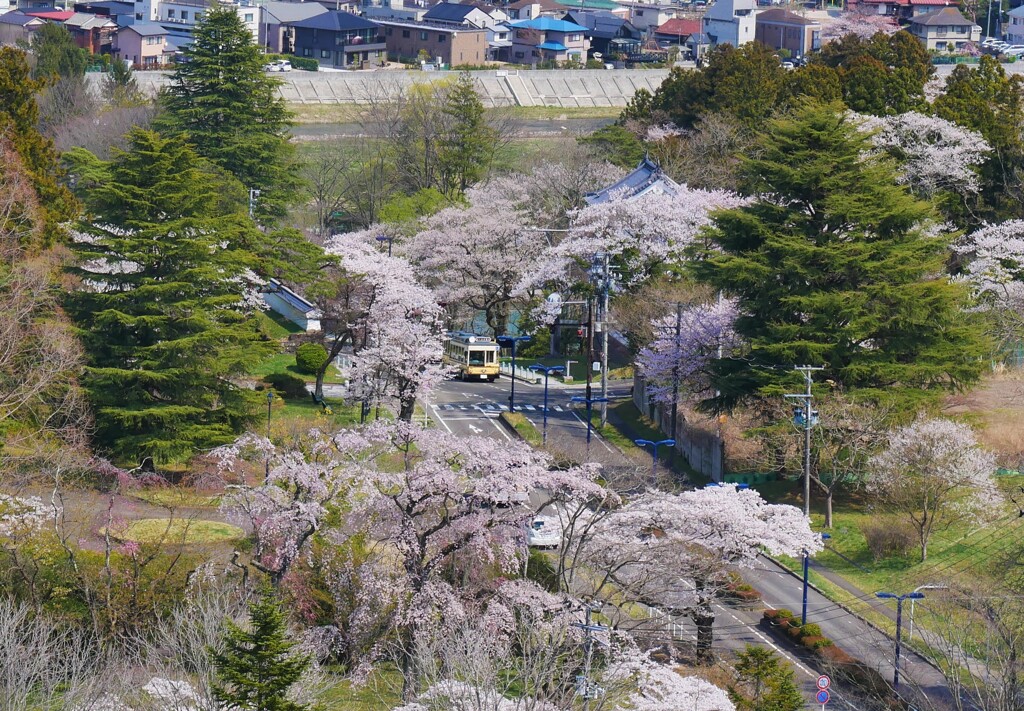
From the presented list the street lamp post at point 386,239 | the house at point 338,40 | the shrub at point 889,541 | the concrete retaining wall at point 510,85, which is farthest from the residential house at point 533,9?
the shrub at point 889,541

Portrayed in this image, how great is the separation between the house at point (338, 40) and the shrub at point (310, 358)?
3077 inches

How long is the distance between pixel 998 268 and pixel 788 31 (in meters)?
88.4

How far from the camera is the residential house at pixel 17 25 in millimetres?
110812

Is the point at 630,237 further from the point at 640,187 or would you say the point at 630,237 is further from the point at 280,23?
the point at 280,23

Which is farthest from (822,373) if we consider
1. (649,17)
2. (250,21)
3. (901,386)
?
(649,17)

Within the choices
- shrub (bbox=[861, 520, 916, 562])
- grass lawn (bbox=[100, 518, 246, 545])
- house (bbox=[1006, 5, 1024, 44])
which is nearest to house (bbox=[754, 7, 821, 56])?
A: house (bbox=[1006, 5, 1024, 44])

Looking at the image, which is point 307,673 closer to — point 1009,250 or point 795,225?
point 795,225

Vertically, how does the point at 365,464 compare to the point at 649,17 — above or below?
below

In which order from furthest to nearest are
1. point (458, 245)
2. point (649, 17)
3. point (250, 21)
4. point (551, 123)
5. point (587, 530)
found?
point (649, 17)
point (250, 21)
point (551, 123)
point (458, 245)
point (587, 530)

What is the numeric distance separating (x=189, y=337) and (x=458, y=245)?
18.9 metres

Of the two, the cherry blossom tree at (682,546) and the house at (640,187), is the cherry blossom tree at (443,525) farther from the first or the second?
the house at (640,187)

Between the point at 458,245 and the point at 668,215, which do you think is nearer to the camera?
the point at 668,215

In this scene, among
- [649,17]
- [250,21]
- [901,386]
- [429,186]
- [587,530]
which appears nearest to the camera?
[587,530]

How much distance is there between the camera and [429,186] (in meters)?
73.6
